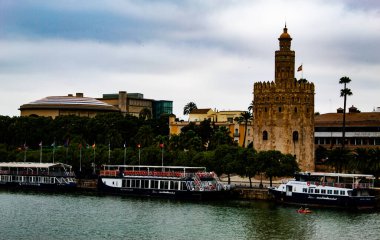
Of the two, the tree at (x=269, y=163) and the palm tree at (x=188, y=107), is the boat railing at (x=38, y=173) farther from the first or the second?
the palm tree at (x=188, y=107)

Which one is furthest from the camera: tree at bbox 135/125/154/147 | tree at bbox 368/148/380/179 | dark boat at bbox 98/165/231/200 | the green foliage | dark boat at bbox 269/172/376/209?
tree at bbox 135/125/154/147

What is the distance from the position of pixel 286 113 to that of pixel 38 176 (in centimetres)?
3663

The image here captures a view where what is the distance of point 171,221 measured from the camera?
2990 inches

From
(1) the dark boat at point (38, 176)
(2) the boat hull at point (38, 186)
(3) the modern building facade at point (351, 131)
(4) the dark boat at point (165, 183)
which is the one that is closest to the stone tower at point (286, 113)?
(3) the modern building facade at point (351, 131)

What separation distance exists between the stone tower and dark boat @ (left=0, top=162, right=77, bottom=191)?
27552 mm

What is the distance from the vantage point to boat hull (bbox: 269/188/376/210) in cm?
8550

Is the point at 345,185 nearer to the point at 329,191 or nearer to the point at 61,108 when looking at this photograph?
the point at 329,191

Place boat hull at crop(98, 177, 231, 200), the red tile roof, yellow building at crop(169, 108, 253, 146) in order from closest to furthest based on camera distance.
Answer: boat hull at crop(98, 177, 231, 200) → the red tile roof → yellow building at crop(169, 108, 253, 146)

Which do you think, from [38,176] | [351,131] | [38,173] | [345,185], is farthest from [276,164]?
[38,173]

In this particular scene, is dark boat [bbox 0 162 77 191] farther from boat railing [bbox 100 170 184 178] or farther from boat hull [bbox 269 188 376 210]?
boat hull [bbox 269 188 376 210]

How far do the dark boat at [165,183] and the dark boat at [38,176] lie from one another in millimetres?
6621

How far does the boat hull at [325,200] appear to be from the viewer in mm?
85500

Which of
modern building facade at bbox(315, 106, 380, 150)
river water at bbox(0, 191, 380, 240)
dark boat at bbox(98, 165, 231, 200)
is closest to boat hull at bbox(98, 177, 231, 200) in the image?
dark boat at bbox(98, 165, 231, 200)

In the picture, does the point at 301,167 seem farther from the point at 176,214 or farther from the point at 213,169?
A: the point at 176,214
